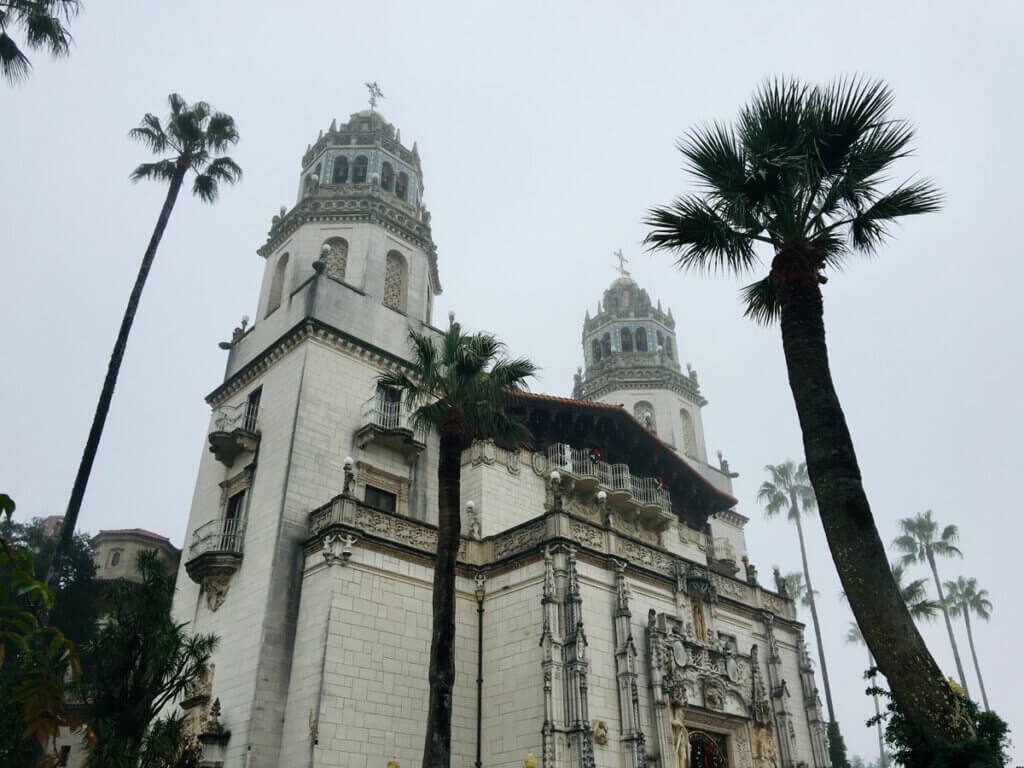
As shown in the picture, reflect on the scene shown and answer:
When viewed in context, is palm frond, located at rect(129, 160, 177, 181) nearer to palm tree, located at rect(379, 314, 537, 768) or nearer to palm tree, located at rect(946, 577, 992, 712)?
palm tree, located at rect(379, 314, 537, 768)

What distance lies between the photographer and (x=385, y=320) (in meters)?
30.7

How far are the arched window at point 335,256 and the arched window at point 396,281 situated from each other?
1718mm

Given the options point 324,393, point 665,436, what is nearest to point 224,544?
point 324,393

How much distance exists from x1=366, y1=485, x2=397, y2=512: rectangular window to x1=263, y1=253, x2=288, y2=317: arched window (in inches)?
362

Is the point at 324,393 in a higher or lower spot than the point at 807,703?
higher

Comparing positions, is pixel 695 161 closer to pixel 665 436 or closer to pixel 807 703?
pixel 807 703

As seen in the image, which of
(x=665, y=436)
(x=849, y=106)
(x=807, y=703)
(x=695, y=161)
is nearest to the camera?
(x=849, y=106)

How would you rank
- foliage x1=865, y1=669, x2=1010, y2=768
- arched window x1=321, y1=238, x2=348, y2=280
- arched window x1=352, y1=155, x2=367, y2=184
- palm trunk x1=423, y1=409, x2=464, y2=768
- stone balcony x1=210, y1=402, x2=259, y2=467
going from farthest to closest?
arched window x1=352, y1=155, x2=367, y2=184
arched window x1=321, y1=238, x2=348, y2=280
stone balcony x1=210, y1=402, x2=259, y2=467
palm trunk x1=423, y1=409, x2=464, y2=768
foliage x1=865, y1=669, x2=1010, y2=768

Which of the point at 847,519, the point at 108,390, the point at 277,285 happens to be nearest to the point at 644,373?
the point at 277,285

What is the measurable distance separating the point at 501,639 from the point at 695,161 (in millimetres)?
15553

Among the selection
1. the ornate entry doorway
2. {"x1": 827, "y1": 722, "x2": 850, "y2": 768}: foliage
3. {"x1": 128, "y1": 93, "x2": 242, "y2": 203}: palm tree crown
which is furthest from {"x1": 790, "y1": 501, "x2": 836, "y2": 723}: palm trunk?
{"x1": 128, "y1": 93, "x2": 242, "y2": 203}: palm tree crown

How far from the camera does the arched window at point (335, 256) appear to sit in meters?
31.9

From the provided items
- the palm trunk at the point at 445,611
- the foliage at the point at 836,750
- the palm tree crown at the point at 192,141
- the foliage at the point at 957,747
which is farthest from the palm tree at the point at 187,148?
the foliage at the point at 836,750

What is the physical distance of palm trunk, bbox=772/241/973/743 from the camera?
10.3 m
